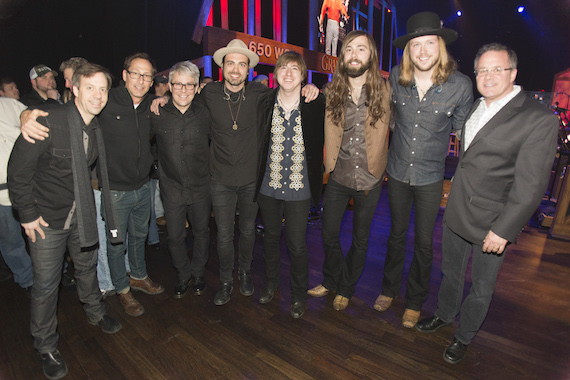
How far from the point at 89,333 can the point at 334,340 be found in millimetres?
1837

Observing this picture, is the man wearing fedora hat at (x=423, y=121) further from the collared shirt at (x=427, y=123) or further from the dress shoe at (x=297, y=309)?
the dress shoe at (x=297, y=309)

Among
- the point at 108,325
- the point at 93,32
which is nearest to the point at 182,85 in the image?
the point at 108,325

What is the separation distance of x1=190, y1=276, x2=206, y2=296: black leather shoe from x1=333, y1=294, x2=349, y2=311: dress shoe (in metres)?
1.20

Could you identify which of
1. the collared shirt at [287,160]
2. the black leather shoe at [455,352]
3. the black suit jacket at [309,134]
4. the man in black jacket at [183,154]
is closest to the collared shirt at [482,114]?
→ the black suit jacket at [309,134]

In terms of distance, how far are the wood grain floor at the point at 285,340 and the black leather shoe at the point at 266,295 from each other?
6 centimetres

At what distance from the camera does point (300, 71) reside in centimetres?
223

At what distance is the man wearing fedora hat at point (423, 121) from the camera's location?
2.16 meters

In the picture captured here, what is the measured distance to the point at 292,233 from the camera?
2.50 metres

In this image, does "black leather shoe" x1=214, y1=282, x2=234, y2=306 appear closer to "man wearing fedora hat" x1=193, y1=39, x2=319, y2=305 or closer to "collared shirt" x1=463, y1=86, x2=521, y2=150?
"man wearing fedora hat" x1=193, y1=39, x2=319, y2=305

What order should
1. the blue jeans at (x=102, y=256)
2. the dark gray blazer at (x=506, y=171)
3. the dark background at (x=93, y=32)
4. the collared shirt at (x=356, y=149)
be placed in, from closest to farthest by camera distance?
1. the dark gray blazer at (x=506, y=171)
2. the collared shirt at (x=356, y=149)
3. the blue jeans at (x=102, y=256)
4. the dark background at (x=93, y=32)

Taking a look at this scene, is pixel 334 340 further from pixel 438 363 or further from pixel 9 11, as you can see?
pixel 9 11

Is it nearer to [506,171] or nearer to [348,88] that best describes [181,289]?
[348,88]

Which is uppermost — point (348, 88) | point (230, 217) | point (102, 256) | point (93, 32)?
point (93, 32)

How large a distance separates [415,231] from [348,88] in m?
1.18
